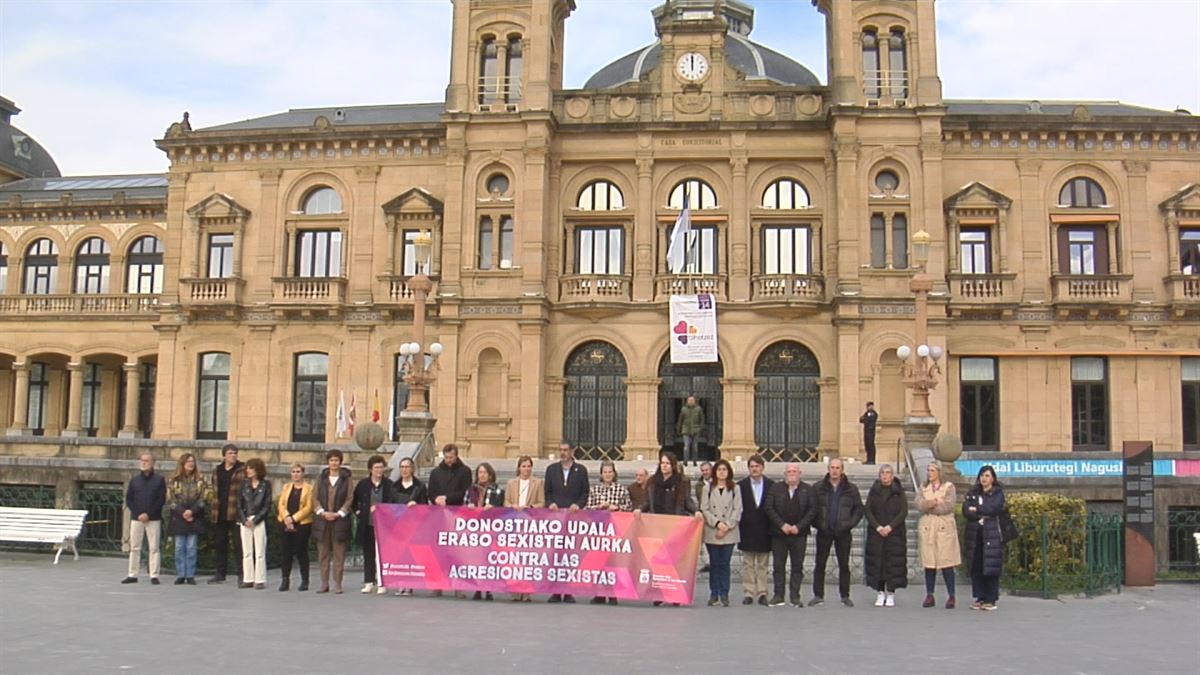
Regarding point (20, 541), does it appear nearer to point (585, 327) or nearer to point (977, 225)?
point (585, 327)

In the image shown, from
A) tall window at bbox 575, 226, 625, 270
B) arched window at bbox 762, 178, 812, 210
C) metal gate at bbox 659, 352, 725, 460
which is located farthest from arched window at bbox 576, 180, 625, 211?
metal gate at bbox 659, 352, 725, 460

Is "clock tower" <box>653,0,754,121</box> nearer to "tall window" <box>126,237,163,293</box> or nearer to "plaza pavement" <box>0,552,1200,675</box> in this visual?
"tall window" <box>126,237,163,293</box>

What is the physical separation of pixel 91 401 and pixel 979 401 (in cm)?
3569

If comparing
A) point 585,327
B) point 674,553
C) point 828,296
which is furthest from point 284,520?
point 828,296

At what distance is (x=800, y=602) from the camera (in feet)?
49.3

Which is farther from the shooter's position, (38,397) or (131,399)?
(38,397)

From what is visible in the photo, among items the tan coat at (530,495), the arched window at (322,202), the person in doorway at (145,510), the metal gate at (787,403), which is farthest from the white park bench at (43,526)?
the metal gate at (787,403)

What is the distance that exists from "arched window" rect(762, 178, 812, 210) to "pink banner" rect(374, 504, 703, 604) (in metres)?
22.1

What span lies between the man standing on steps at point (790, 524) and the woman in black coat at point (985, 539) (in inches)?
94.2

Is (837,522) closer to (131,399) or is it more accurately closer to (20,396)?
(131,399)

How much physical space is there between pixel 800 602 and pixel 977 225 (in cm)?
2390

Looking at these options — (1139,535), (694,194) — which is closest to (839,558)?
(1139,535)

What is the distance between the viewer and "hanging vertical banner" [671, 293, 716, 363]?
1331 inches

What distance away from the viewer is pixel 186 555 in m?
16.3
